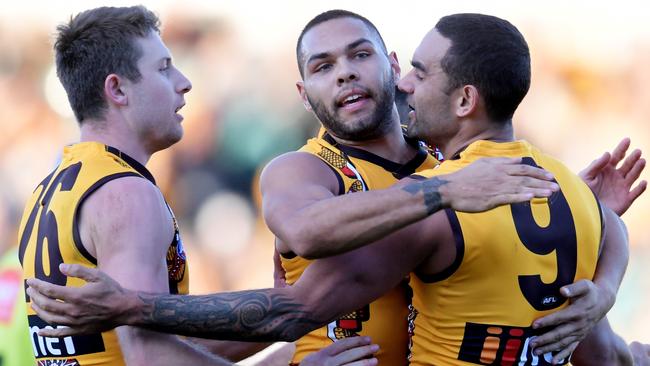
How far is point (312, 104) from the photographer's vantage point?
Answer: 455 centimetres

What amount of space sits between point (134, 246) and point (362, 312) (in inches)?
40.2

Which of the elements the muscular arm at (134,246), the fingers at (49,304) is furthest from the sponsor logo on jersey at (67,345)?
the fingers at (49,304)

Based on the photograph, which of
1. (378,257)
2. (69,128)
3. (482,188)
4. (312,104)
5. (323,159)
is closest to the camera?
(482,188)

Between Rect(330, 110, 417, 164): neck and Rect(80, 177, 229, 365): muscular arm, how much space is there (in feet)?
3.30

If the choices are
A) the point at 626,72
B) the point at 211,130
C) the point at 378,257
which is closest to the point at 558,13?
the point at 626,72

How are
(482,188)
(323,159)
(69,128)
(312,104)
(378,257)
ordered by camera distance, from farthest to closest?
(69,128) → (312,104) → (323,159) → (378,257) → (482,188)

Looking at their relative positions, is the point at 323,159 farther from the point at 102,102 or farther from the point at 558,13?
the point at 558,13

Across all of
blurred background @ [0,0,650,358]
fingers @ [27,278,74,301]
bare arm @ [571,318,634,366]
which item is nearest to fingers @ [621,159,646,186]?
bare arm @ [571,318,634,366]

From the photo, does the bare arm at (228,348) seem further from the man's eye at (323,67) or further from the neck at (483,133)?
the neck at (483,133)

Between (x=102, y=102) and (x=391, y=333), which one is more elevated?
(x=102, y=102)

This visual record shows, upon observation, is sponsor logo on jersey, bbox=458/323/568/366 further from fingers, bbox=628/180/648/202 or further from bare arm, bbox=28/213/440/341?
fingers, bbox=628/180/648/202

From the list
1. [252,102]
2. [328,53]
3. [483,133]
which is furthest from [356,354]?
[252,102]

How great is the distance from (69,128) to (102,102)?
5.50 meters

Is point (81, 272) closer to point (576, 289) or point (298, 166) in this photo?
point (298, 166)
